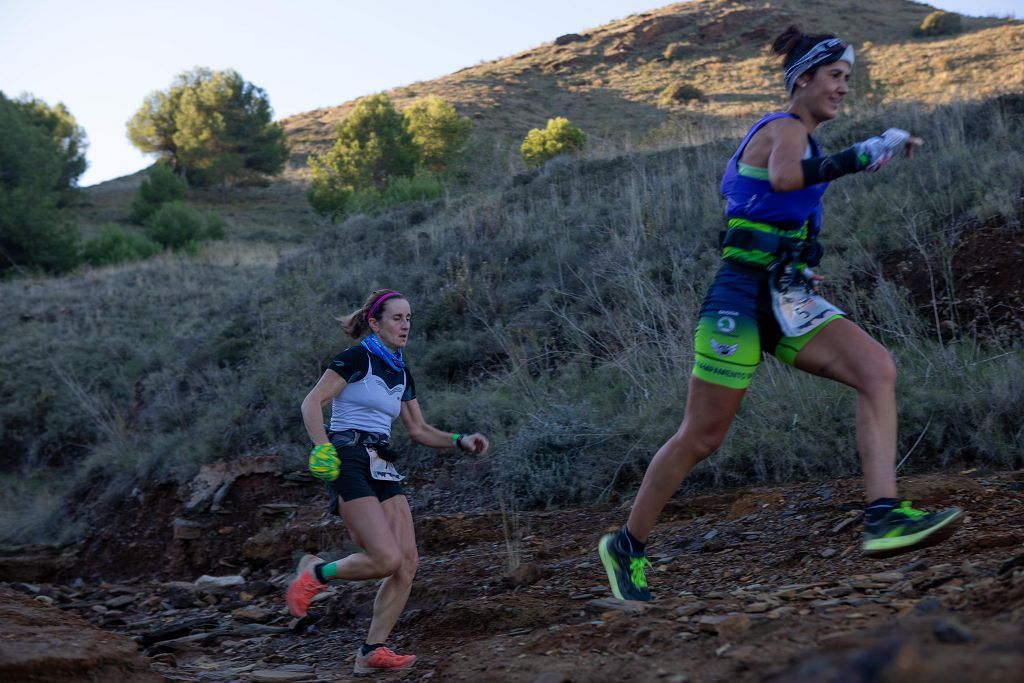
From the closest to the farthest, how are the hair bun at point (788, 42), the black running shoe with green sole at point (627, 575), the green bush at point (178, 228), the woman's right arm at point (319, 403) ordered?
1. the hair bun at point (788, 42)
2. the black running shoe with green sole at point (627, 575)
3. the woman's right arm at point (319, 403)
4. the green bush at point (178, 228)

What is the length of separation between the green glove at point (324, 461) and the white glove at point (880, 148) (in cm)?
253

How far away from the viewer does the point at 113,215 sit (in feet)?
133

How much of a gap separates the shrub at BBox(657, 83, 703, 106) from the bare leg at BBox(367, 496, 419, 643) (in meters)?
38.3

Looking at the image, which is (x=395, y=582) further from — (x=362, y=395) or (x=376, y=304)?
(x=376, y=304)

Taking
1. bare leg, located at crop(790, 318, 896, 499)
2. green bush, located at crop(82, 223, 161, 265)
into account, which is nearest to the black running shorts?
bare leg, located at crop(790, 318, 896, 499)

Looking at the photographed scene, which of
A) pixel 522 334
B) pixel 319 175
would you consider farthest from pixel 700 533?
pixel 319 175

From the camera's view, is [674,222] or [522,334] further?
[674,222]

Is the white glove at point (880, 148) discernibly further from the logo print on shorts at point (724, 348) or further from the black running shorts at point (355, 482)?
the black running shorts at point (355, 482)

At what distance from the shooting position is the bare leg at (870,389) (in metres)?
3.50

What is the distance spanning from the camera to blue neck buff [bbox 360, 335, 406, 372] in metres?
4.79

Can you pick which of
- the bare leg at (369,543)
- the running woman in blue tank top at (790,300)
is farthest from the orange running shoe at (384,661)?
the running woman in blue tank top at (790,300)

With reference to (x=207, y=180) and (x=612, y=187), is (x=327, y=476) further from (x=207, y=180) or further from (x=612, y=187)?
(x=207, y=180)

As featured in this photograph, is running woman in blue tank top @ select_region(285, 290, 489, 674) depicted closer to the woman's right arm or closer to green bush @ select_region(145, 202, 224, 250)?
the woman's right arm

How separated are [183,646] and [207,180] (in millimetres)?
40973
